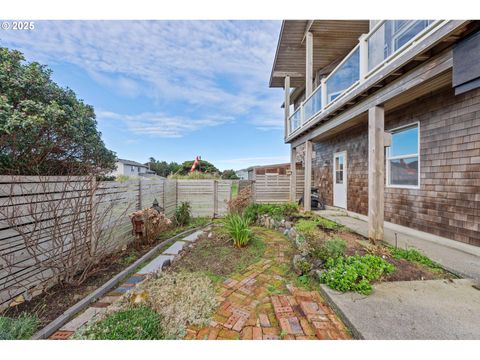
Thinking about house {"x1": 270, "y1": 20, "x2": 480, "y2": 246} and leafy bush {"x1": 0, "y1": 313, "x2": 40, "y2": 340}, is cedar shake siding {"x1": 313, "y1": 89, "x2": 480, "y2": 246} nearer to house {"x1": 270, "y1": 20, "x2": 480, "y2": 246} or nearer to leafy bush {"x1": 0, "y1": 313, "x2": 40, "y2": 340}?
house {"x1": 270, "y1": 20, "x2": 480, "y2": 246}

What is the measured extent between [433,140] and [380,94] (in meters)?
1.55

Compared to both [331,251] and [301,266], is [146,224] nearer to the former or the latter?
[301,266]

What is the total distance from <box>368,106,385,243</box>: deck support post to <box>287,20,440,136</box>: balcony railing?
830mm

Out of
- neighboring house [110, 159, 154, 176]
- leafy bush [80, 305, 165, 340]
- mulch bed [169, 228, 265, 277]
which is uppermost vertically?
neighboring house [110, 159, 154, 176]

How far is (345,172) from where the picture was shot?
6668 mm

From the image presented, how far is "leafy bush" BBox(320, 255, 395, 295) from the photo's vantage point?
85.4 inches

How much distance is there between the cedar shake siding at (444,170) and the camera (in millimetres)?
3223

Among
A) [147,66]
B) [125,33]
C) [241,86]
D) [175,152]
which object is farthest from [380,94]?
[175,152]

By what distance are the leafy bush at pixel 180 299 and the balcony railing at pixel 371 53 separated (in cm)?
438

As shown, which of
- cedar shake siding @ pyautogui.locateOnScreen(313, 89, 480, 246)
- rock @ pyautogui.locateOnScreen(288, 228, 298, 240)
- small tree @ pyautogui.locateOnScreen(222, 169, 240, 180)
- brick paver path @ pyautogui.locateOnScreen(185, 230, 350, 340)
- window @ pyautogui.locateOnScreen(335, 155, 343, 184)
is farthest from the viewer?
small tree @ pyautogui.locateOnScreen(222, 169, 240, 180)

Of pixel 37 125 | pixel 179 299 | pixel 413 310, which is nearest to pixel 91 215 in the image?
pixel 179 299

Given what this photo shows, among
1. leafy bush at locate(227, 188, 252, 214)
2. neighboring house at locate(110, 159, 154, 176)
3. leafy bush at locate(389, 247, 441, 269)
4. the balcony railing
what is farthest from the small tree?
leafy bush at locate(389, 247, 441, 269)

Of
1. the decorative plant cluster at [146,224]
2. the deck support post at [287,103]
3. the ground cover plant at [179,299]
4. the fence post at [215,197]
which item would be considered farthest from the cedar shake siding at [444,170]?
the decorative plant cluster at [146,224]

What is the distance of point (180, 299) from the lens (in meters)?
Result: 2.18
